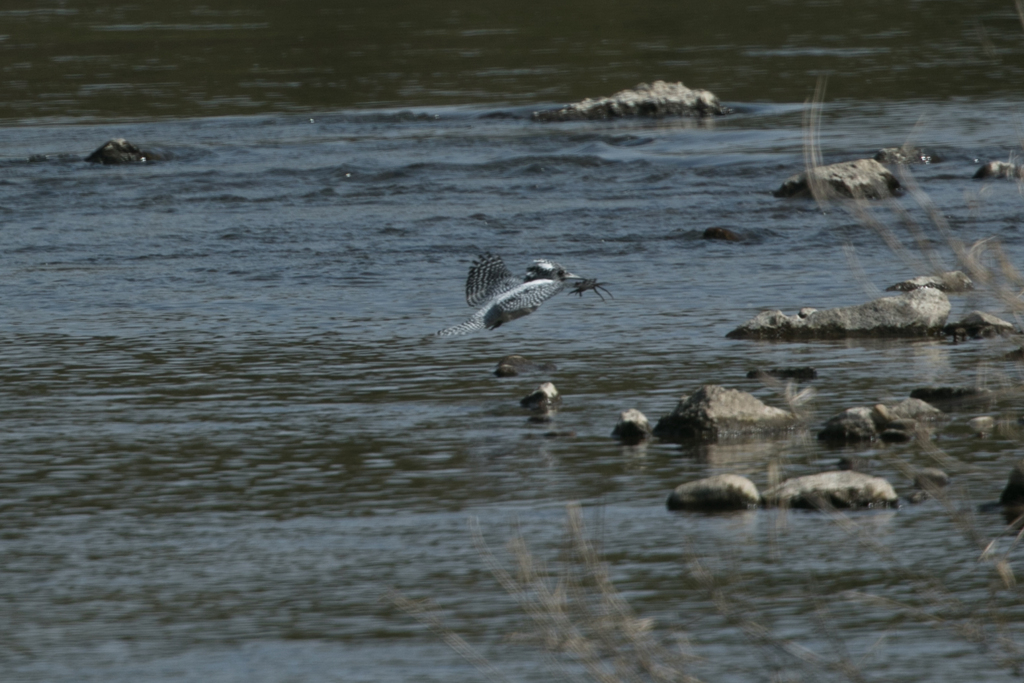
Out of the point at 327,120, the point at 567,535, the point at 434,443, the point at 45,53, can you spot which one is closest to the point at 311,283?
the point at 434,443

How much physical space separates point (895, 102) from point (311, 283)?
10424mm

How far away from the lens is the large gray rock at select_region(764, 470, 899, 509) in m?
7.03

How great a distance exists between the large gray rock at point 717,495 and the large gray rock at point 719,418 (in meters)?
0.98

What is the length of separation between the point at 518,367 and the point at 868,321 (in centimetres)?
202

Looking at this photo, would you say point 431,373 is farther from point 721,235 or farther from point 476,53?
point 476,53

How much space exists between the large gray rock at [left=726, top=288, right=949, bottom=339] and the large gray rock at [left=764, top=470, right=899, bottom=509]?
3241 mm

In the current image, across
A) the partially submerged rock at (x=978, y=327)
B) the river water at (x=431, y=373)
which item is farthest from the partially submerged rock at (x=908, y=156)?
the partially submerged rock at (x=978, y=327)

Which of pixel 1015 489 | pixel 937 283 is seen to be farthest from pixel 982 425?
pixel 937 283

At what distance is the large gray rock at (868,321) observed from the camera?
404 inches

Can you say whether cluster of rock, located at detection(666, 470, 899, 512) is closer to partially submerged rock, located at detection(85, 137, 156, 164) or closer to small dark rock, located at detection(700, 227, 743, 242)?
small dark rock, located at detection(700, 227, 743, 242)

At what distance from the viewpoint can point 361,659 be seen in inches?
228

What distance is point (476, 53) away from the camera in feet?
92.5

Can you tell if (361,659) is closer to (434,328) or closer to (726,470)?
(726,470)

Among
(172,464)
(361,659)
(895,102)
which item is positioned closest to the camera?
(361,659)
